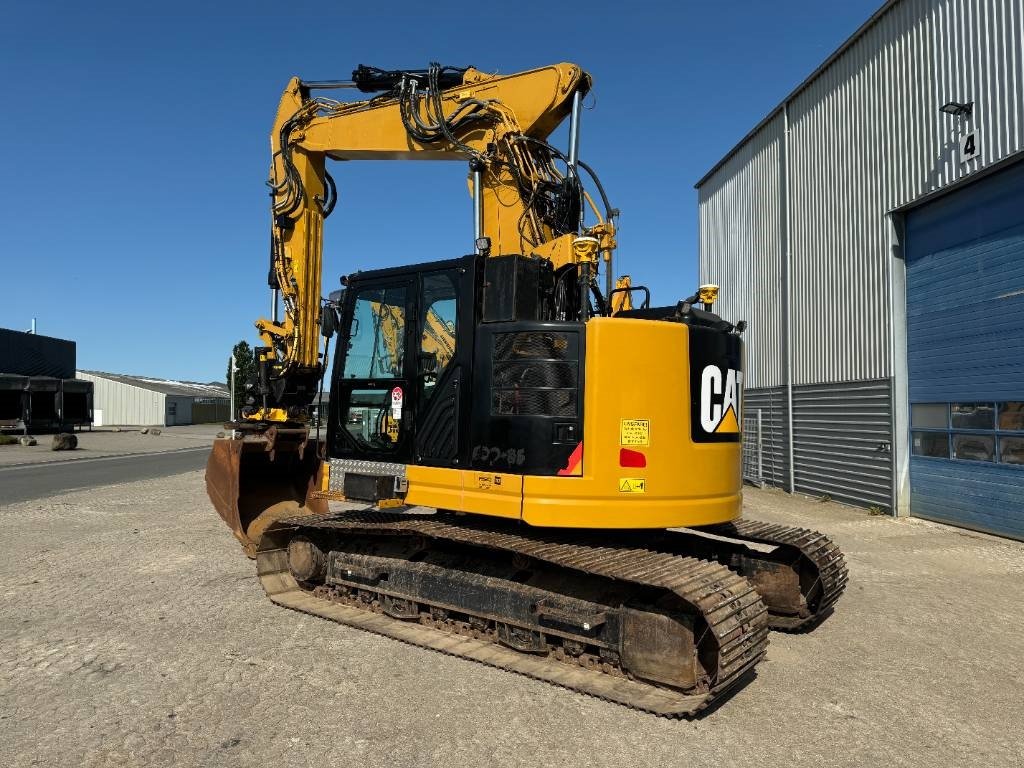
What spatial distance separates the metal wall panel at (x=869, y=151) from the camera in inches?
422

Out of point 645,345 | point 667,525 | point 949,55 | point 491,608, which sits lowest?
point 491,608

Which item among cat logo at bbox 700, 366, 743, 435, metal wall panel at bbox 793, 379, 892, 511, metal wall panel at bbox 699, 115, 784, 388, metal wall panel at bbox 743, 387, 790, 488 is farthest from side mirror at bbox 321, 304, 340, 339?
metal wall panel at bbox 699, 115, 784, 388

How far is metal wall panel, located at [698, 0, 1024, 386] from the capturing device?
10711 millimetres

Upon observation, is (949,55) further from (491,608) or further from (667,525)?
(491,608)

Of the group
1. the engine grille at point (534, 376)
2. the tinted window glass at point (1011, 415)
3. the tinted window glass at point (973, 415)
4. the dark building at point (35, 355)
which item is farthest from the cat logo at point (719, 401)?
the dark building at point (35, 355)

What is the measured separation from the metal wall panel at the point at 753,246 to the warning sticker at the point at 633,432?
41.2ft

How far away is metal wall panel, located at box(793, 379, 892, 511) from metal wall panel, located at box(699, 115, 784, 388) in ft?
5.05

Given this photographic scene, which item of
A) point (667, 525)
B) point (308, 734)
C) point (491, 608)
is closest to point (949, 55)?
point (667, 525)

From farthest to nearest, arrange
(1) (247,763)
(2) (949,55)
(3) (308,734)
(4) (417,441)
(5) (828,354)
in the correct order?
1. (5) (828,354)
2. (2) (949,55)
3. (4) (417,441)
4. (3) (308,734)
5. (1) (247,763)

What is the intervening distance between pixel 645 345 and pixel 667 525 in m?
1.29

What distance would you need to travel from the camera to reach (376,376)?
6.21m

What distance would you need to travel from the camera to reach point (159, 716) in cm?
431

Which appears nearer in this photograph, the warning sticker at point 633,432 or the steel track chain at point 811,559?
the warning sticker at point 633,432

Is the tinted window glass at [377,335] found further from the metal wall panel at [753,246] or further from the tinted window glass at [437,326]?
the metal wall panel at [753,246]
